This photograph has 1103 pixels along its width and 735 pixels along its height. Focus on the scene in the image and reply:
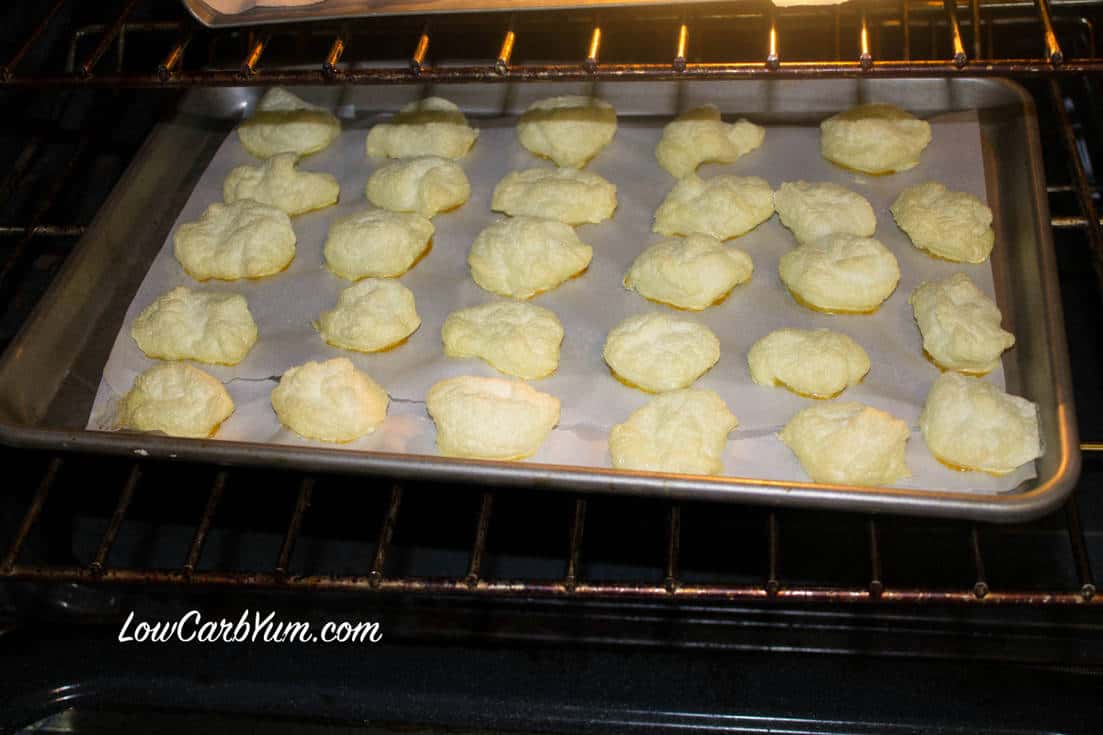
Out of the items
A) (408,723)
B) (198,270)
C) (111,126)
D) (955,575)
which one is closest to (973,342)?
(955,575)

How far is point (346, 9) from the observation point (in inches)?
59.4

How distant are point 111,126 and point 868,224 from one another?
5.59 ft

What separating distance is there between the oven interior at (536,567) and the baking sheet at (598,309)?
0.42 ft

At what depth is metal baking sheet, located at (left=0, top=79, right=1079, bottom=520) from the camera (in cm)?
136

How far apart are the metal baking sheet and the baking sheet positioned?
1.8 inches

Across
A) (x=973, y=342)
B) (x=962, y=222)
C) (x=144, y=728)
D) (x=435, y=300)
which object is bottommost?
(x=144, y=728)

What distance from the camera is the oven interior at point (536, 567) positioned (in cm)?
137

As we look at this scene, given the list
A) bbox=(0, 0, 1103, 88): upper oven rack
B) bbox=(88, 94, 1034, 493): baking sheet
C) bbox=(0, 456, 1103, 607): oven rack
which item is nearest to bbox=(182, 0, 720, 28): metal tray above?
bbox=(0, 0, 1103, 88): upper oven rack

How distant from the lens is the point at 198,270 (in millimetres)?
1894

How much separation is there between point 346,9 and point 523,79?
316mm

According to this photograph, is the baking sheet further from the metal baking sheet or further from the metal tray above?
the metal tray above

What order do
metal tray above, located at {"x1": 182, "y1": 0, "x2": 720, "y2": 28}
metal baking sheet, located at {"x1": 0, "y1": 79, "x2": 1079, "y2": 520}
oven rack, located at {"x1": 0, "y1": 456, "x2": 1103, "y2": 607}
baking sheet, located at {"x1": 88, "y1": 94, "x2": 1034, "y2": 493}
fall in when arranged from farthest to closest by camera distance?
baking sheet, located at {"x1": 88, "y1": 94, "x2": 1034, "y2": 493} → metal tray above, located at {"x1": 182, "y1": 0, "x2": 720, "y2": 28} → metal baking sheet, located at {"x1": 0, "y1": 79, "x2": 1079, "y2": 520} → oven rack, located at {"x1": 0, "y1": 456, "x2": 1103, "y2": 607}

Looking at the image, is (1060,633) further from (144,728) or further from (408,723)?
(144,728)

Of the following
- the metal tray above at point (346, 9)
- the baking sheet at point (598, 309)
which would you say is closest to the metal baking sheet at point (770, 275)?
the baking sheet at point (598, 309)
